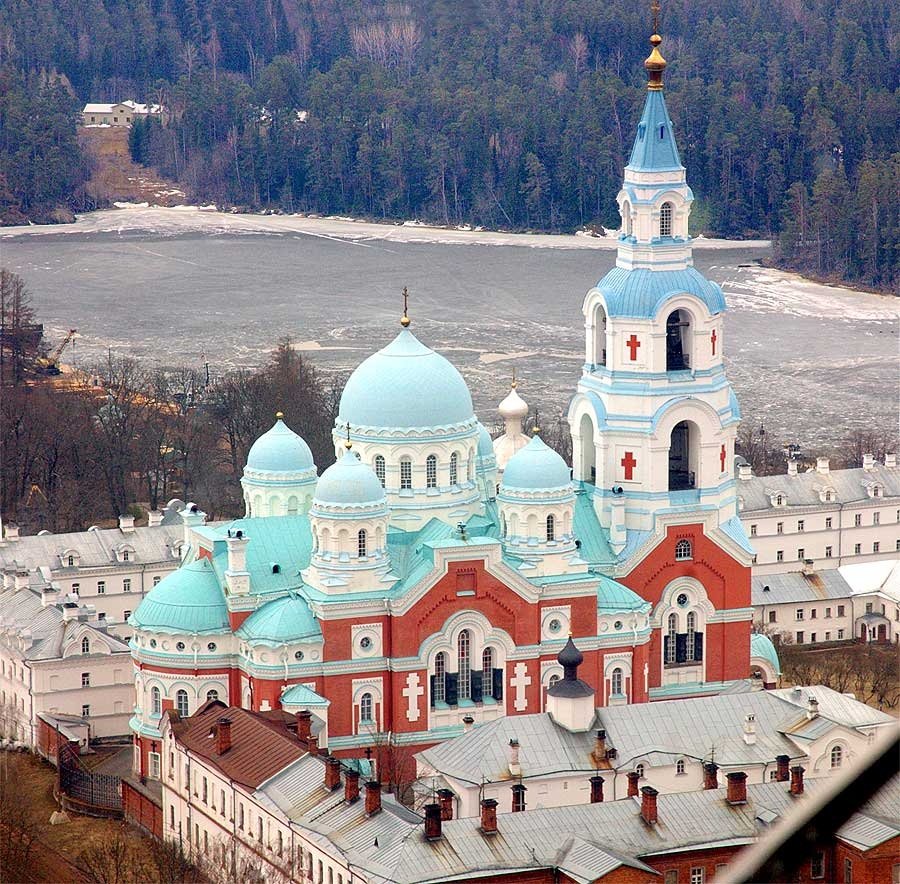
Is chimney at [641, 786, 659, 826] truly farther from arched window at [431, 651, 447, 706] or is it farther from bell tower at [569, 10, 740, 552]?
bell tower at [569, 10, 740, 552]

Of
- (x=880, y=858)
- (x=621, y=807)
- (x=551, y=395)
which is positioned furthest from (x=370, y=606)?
(x=551, y=395)

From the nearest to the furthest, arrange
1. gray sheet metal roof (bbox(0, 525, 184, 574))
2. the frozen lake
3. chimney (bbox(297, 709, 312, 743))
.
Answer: chimney (bbox(297, 709, 312, 743)) → gray sheet metal roof (bbox(0, 525, 184, 574)) → the frozen lake

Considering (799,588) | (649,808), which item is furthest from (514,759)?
(799,588)

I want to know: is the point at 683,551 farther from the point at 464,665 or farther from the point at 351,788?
the point at 351,788

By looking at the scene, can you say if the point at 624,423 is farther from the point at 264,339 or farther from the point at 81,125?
the point at 81,125

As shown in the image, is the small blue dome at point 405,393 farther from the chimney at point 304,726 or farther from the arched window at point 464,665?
the chimney at point 304,726

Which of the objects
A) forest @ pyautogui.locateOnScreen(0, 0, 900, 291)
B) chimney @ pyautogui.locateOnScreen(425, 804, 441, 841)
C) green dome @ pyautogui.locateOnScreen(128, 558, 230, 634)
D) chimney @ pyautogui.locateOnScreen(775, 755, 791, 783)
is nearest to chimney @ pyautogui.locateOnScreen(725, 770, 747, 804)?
chimney @ pyautogui.locateOnScreen(775, 755, 791, 783)
